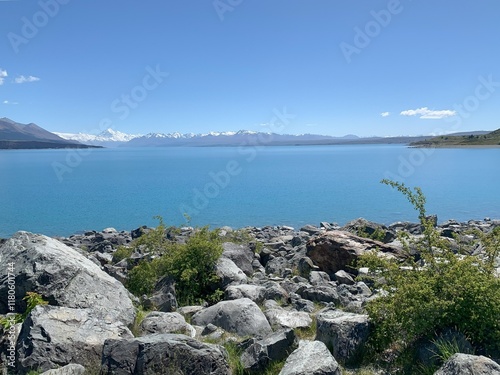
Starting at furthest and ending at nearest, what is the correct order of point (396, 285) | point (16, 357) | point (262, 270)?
point (262, 270), point (396, 285), point (16, 357)

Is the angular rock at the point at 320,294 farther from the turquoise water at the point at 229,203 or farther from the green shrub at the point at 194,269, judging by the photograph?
the turquoise water at the point at 229,203

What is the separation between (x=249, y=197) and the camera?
62.5 metres

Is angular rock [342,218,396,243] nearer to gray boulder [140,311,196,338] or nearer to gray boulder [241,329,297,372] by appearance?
gray boulder [140,311,196,338]

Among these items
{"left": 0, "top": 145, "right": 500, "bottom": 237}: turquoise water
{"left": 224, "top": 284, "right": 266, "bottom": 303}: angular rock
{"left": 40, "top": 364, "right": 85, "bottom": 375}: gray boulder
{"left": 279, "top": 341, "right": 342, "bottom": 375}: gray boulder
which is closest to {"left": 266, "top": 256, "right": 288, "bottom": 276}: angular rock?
{"left": 224, "top": 284, "right": 266, "bottom": 303}: angular rock

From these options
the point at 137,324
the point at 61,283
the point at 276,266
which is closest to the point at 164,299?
the point at 137,324

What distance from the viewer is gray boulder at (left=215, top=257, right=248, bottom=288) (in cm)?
1438

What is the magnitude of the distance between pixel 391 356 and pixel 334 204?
48.4 metres

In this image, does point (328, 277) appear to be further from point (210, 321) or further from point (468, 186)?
point (468, 186)

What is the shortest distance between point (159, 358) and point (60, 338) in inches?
77.4

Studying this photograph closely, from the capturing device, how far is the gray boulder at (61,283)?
32.5 ft

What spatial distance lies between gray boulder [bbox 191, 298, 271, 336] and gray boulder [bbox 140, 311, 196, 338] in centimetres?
82

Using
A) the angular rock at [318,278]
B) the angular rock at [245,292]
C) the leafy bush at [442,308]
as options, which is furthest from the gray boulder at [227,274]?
the leafy bush at [442,308]

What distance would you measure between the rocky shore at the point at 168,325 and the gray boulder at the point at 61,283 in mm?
23

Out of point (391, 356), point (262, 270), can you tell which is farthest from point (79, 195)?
point (391, 356)
